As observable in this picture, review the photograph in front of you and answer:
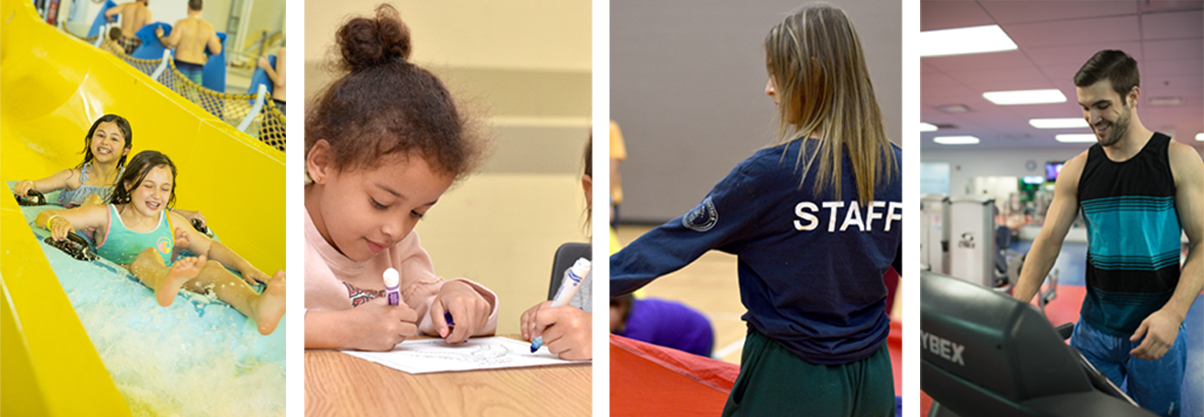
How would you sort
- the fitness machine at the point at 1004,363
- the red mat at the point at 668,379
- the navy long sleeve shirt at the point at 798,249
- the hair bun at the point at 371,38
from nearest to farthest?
1. the fitness machine at the point at 1004,363
2. the navy long sleeve shirt at the point at 798,249
3. the red mat at the point at 668,379
4. the hair bun at the point at 371,38

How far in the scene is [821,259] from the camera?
1734 millimetres

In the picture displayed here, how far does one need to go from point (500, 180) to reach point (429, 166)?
189 millimetres

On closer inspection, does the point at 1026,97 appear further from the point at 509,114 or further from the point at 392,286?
the point at 392,286

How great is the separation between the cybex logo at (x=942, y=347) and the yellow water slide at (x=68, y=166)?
1.67m

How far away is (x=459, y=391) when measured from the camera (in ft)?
6.18

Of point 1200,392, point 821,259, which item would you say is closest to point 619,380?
point 821,259

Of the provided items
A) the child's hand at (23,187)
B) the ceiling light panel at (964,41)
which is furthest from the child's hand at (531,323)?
the child's hand at (23,187)

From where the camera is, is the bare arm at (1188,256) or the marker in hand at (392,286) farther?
the marker in hand at (392,286)

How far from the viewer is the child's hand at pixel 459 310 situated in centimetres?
196

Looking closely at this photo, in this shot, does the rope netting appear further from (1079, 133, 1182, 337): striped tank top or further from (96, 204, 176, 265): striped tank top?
(1079, 133, 1182, 337): striped tank top

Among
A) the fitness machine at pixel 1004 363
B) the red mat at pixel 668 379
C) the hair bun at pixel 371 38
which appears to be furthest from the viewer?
the hair bun at pixel 371 38

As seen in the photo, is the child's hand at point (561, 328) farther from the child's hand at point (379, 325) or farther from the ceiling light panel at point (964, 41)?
the ceiling light panel at point (964, 41)

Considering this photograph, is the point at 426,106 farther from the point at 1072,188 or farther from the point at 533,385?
the point at 1072,188

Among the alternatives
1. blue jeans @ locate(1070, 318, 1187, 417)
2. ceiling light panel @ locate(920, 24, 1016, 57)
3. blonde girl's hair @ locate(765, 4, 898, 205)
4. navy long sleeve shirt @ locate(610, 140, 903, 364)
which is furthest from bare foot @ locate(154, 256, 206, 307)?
blue jeans @ locate(1070, 318, 1187, 417)
